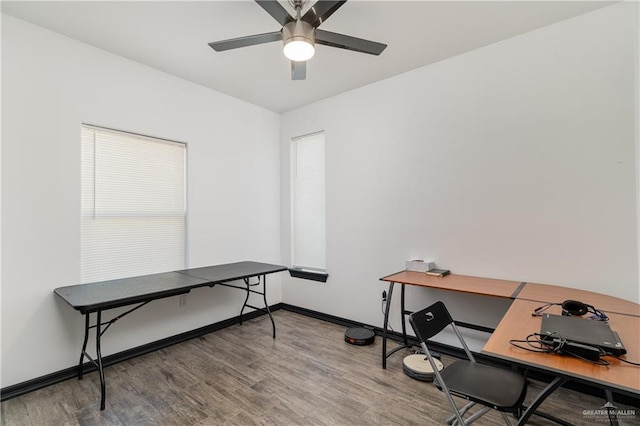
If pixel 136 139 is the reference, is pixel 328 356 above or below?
below

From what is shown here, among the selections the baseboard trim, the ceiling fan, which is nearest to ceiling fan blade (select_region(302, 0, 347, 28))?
the ceiling fan

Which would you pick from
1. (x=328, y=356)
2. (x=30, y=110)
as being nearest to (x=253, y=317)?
(x=328, y=356)

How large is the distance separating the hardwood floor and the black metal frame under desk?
0.73ft

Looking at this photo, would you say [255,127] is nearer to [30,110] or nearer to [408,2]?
[30,110]

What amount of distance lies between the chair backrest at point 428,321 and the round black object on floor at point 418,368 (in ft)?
2.19

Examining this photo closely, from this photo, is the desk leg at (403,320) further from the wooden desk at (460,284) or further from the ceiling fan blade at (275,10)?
the ceiling fan blade at (275,10)

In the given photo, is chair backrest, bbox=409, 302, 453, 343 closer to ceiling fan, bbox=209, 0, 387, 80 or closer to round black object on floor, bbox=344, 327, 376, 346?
round black object on floor, bbox=344, 327, 376, 346

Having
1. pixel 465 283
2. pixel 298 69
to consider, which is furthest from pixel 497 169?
pixel 298 69

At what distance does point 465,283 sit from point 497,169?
1093 mm

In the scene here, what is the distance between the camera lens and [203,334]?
3.46m

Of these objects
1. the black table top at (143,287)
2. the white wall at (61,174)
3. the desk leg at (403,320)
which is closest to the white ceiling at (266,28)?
the white wall at (61,174)

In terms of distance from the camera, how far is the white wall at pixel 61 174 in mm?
2287

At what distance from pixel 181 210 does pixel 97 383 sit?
5.80 ft

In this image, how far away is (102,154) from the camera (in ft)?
9.22
